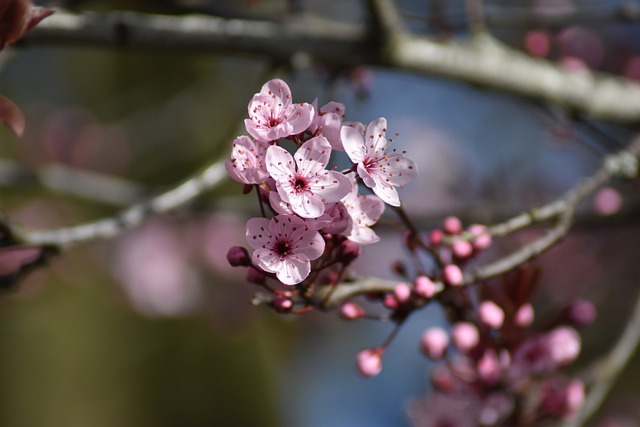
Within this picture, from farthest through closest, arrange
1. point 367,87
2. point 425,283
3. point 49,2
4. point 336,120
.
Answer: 1. point 367,87
2. point 49,2
3. point 425,283
4. point 336,120

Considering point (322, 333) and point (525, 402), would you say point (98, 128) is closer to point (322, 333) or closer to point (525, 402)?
point (322, 333)

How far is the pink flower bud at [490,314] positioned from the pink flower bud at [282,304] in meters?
0.57

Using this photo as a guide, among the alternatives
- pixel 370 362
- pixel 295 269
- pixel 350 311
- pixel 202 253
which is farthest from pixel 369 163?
pixel 202 253

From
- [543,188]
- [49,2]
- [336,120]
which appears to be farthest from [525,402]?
[543,188]

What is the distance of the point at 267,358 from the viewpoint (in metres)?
6.84

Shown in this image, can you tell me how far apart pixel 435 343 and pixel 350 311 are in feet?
1.33

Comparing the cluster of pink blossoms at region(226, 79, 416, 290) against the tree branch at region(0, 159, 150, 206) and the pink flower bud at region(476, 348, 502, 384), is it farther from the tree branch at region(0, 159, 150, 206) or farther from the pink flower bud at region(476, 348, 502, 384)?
the tree branch at region(0, 159, 150, 206)

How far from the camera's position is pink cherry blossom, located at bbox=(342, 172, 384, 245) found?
1.13 metres

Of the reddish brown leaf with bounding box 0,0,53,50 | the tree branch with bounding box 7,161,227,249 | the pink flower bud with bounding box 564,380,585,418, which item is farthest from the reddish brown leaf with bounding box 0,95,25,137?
the pink flower bud with bounding box 564,380,585,418

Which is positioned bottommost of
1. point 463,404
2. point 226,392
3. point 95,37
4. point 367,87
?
point 226,392

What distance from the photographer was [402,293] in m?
1.24

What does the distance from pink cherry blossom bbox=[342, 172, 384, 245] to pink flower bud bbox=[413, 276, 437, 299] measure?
0.59 ft

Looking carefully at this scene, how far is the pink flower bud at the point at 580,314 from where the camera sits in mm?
1704

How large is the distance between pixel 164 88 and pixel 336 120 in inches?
204
